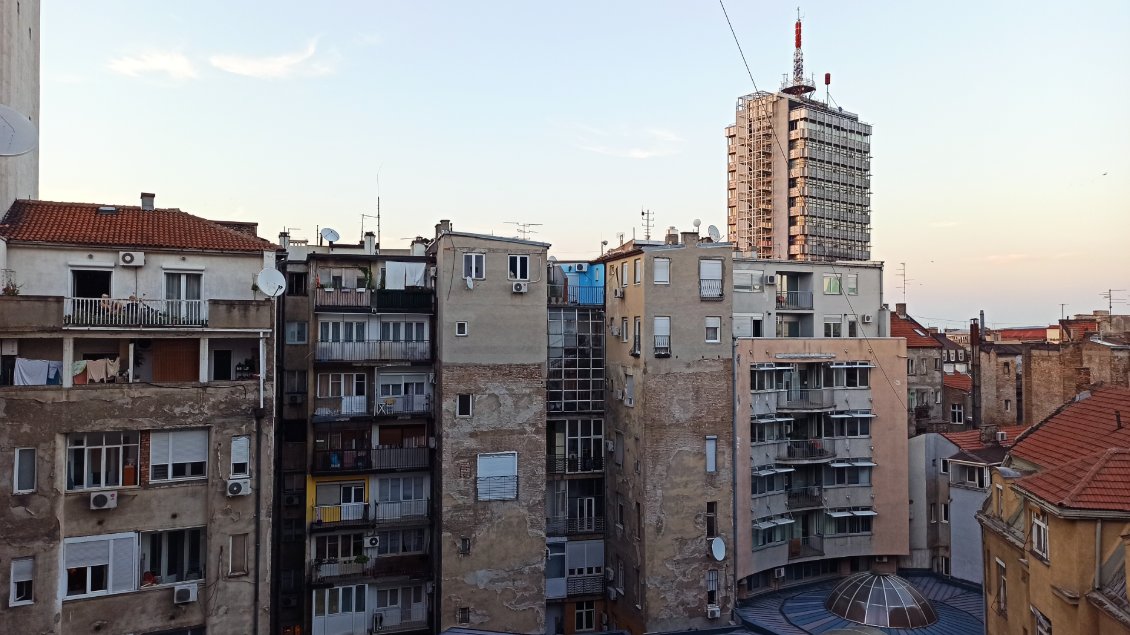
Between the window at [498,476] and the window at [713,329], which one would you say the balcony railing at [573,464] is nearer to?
the window at [498,476]

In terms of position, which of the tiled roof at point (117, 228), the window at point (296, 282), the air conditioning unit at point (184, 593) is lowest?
the air conditioning unit at point (184, 593)

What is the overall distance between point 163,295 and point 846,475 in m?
32.2

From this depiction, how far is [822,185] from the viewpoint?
7081cm

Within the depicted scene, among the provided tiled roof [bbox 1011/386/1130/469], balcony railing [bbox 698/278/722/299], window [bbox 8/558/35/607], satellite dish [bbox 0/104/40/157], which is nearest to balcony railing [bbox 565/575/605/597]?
balcony railing [bbox 698/278/722/299]

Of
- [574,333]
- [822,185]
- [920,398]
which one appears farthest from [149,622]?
[822,185]

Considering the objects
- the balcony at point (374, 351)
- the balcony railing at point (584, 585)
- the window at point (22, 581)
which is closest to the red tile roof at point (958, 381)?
the balcony railing at point (584, 585)

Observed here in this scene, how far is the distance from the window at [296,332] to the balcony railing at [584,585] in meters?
16.2

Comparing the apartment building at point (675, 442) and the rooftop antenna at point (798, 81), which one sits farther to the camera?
the rooftop antenna at point (798, 81)

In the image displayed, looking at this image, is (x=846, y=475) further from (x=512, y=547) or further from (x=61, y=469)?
(x=61, y=469)

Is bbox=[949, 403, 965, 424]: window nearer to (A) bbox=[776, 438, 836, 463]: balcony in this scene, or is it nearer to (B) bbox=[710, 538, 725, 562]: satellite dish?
(A) bbox=[776, 438, 836, 463]: balcony

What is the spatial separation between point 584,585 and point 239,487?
17.2 m

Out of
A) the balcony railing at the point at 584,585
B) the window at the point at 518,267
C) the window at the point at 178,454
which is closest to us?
the window at the point at 178,454

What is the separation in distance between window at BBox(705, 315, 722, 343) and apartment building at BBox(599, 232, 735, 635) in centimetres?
4

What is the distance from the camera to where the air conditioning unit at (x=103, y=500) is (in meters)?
21.4
